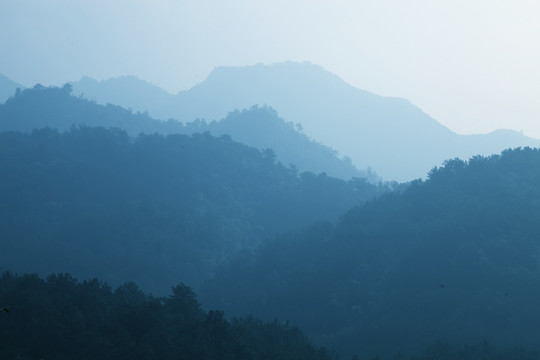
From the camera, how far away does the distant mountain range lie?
143 m

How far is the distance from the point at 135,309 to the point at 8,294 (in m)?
5.61

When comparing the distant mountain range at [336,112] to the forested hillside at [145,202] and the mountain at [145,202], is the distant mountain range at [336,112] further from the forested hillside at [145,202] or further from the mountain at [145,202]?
the mountain at [145,202]

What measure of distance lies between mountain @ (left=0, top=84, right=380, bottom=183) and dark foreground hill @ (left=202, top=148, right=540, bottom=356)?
45.3 metres

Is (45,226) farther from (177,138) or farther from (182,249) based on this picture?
(177,138)

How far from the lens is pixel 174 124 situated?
376 ft

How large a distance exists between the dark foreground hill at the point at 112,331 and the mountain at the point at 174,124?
7448 cm

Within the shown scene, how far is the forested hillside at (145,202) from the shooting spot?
5756 cm

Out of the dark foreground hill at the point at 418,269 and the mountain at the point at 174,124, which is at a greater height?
the mountain at the point at 174,124

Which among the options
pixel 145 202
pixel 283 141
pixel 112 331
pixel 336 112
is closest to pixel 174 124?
pixel 283 141

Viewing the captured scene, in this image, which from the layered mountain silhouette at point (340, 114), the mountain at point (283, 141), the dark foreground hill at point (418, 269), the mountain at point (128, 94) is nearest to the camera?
the dark foreground hill at point (418, 269)

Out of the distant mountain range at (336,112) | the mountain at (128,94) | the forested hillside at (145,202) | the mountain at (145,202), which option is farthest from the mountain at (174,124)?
the mountain at (128,94)

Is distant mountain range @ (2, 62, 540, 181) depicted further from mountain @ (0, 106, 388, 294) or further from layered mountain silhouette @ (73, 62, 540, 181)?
mountain @ (0, 106, 388, 294)

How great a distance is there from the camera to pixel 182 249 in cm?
6269

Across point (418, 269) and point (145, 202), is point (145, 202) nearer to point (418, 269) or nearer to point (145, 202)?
point (145, 202)
